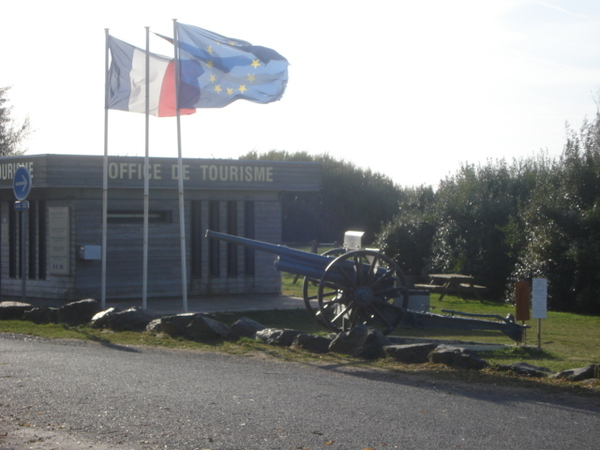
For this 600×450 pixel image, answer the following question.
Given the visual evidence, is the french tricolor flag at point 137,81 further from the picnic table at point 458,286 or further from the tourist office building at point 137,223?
the picnic table at point 458,286

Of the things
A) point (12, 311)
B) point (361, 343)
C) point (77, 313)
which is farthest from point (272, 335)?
point (12, 311)

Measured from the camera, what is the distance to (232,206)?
20.2 metres

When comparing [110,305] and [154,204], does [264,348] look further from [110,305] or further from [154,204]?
[154,204]

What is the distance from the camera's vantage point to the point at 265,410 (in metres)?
7.04

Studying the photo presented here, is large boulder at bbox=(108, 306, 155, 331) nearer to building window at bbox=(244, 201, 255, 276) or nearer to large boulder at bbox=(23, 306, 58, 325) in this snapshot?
large boulder at bbox=(23, 306, 58, 325)

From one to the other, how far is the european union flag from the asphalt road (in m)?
6.25

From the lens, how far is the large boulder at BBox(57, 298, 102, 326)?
14.4 m

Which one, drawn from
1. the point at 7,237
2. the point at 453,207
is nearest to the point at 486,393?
the point at 7,237

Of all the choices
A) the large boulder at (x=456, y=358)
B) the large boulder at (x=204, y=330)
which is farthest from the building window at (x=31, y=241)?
the large boulder at (x=456, y=358)

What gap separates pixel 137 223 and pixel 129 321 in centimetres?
591

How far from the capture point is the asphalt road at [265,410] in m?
→ 6.04

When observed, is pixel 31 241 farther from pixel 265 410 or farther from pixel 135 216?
pixel 265 410

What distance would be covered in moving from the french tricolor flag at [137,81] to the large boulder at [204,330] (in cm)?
471

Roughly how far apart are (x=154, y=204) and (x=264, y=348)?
28.5ft
